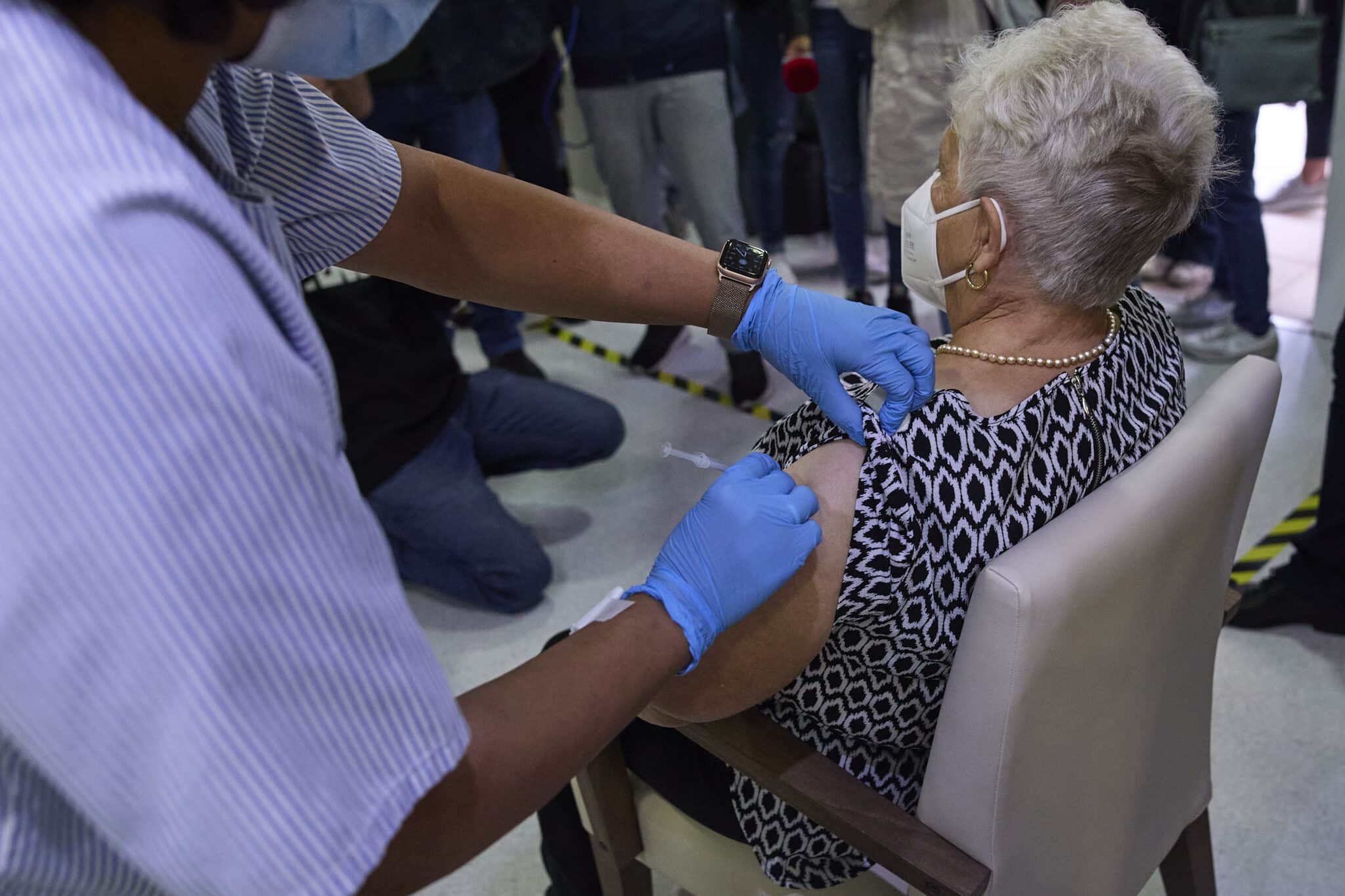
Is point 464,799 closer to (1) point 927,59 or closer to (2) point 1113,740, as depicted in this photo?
(2) point 1113,740

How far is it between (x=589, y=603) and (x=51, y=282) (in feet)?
6.64

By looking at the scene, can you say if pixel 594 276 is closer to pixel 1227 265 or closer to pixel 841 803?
pixel 841 803

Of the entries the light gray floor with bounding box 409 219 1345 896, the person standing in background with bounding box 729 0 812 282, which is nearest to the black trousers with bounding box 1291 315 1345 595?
the light gray floor with bounding box 409 219 1345 896

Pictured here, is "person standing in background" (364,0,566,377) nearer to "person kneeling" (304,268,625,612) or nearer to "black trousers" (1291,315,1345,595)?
"person kneeling" (304,268,625,612)

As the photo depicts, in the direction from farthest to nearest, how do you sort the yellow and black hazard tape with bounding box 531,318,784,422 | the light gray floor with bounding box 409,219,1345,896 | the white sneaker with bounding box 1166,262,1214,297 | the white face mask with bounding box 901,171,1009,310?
the white sneaker with bounding box 1166,262,1214,297 < the yellow and black hazard tape with bounding box 531,318,784,422 < the light gray floor with bounding box 409,219,1345,896 < the white face mask with bounding box 901,171,1009,310

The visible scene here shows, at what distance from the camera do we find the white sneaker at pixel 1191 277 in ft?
11.2

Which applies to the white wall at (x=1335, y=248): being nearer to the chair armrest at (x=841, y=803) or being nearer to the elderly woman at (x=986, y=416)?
the elderly woman at (x=986, y=416)

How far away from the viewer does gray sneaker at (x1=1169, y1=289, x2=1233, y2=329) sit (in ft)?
10.5

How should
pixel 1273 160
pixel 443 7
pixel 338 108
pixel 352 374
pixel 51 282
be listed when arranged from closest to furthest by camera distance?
1. pixel 51 282
2. pixel 338 108
3. pixel 352 374
4. pixel 443 7
5. pixel 1273 160

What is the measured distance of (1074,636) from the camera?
91 centimetres

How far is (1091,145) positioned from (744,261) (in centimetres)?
40

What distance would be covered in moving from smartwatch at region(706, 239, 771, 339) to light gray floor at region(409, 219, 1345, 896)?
99cm

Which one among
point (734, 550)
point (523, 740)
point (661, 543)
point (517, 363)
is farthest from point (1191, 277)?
point (523, 740)

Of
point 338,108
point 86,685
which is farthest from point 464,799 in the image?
point 338,108
